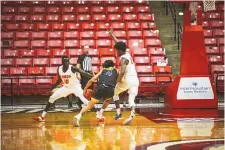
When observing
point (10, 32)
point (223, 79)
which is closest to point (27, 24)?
point (10, 32)

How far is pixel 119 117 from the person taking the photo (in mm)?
12469

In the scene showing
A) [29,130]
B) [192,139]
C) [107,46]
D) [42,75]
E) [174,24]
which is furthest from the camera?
[174,24]

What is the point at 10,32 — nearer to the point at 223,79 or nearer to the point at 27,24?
the point at 27,24

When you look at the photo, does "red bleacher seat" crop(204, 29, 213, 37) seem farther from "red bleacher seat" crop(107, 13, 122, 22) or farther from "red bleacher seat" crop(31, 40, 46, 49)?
"red bleacher seat" crop(31, 40, 46, 49)

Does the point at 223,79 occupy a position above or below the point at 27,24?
below

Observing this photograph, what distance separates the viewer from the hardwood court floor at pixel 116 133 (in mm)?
8375

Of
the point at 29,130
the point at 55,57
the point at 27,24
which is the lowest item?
the point at 29,130

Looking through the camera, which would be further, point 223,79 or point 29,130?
point 223,79

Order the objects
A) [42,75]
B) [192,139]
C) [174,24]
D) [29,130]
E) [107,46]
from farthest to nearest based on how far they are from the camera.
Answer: [174,24]
[107,46]
[42,75]
[29,130]
[192,139]

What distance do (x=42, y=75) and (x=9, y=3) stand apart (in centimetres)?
578

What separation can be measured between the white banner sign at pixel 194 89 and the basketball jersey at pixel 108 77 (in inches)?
175

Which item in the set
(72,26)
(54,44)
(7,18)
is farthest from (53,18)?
(54,44)

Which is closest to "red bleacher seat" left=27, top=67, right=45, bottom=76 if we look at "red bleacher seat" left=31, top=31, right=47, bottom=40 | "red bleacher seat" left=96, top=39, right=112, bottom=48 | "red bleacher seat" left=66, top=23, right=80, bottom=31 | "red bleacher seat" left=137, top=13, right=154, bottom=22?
"red bleacher seat" left=31, top=31, right=47, bottom=40

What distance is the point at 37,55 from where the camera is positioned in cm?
2002
